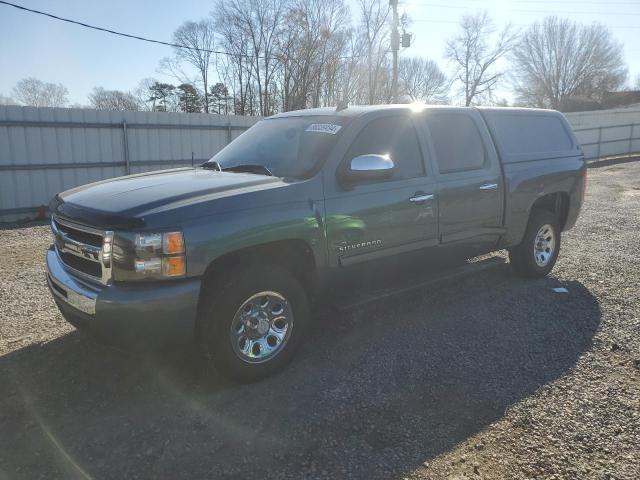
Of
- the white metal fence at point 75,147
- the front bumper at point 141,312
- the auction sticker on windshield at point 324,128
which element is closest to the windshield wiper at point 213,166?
the auction sticker on windshield at point 324,128

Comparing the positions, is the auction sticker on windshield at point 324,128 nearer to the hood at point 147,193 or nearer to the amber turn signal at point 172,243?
the hood at point 147,193

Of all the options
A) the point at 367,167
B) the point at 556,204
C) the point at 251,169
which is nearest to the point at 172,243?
the point at 251,169

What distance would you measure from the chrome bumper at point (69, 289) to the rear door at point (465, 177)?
2.89m

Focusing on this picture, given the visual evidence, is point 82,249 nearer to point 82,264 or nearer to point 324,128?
point 82,264

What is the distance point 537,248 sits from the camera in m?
5.84

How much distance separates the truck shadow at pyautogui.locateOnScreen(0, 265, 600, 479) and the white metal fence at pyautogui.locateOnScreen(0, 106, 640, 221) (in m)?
7.70

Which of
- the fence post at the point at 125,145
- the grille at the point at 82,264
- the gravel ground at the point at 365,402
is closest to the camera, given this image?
the gravel ground at the point at 365,402

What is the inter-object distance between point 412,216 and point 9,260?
5.86 metres

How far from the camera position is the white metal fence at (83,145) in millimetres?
10258

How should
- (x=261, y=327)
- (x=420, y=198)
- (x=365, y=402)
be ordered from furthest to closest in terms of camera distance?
1. (x=420, y=198)
2. (x=261, y=327)
3. (x=365, y=402)

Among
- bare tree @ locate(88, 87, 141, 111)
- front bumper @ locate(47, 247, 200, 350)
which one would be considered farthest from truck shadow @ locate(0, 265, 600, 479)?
bare tree @ locate(88, 87, 141, 111)

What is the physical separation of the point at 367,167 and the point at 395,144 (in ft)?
2.20

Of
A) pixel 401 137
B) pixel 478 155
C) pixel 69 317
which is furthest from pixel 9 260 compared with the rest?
pixel 478 155

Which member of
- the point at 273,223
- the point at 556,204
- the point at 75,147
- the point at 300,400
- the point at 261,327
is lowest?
the point at 300,400
